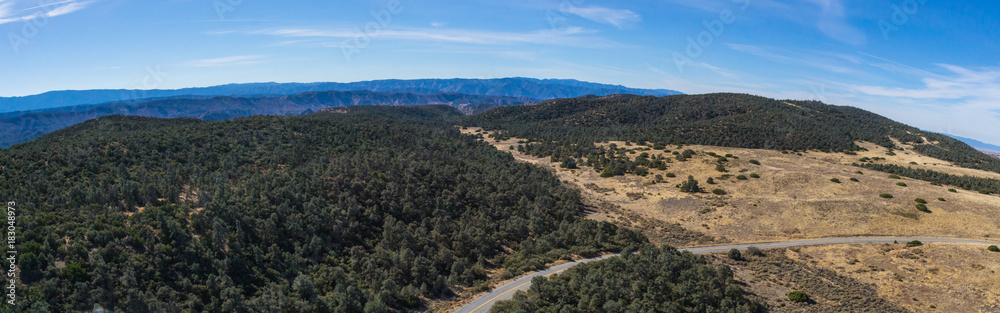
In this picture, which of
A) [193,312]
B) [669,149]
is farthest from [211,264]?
[669,149]

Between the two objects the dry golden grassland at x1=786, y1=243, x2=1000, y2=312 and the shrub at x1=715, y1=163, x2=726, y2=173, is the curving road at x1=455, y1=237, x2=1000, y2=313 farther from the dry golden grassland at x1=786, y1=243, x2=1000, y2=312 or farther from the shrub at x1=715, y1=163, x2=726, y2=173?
the shrub at x1=715, y1=163, x2=726, y2=173

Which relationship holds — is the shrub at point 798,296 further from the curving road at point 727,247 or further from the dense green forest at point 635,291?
the curving road at point 727,247

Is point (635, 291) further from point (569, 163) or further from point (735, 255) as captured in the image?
point (569, 163)

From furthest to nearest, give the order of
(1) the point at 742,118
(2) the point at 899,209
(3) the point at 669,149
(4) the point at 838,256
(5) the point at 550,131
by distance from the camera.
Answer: (5) the point at 550,131
(1) the point at 742,118
(3) the point at 669,149
(2) the point at 899,209
(4) the point at 838,256

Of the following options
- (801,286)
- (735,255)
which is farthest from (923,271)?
(735,255)

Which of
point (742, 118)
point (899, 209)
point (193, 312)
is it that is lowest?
point (193, 312)

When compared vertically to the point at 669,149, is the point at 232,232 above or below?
below

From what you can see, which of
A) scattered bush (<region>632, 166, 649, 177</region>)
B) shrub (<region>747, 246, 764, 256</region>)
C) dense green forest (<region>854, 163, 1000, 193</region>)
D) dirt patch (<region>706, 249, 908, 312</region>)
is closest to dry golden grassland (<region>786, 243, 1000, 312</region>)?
dirt patch (<region>706, 249, 908, 312</region>)

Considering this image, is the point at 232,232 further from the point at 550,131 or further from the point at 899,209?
the point at 550,131
